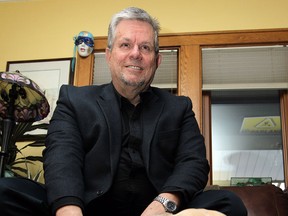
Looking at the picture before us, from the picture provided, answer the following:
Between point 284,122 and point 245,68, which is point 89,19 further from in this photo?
point 284,122

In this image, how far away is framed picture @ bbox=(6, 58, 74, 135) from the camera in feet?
10.5

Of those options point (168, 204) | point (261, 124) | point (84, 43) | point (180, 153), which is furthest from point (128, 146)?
point (261, 124)

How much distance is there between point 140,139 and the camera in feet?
5.51

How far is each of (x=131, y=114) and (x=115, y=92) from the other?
0.41 ft

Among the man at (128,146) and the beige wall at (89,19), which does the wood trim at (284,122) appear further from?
the man at (128,146)

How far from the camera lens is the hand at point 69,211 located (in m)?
1.29

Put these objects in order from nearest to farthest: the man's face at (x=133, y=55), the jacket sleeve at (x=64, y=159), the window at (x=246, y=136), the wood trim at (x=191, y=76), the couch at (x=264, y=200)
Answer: the jacket sleeve at (x=64, y=159), the man's face at (x=133, y=55), the couch at (x=264, y=200), the wood trim at (x=191, y=76), the window at (x=246, y=136)

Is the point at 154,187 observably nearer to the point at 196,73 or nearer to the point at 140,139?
the point at 140,139

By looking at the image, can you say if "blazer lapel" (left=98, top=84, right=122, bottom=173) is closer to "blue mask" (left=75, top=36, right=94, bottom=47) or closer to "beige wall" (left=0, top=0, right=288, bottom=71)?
"blue mask" (left=75, top=36, right=94, bottom=47)

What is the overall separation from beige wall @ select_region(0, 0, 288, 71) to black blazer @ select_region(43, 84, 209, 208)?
59.6 inches

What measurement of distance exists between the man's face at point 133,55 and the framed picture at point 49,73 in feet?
4.61

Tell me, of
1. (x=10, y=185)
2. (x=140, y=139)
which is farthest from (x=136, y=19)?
(x=10, y=185)

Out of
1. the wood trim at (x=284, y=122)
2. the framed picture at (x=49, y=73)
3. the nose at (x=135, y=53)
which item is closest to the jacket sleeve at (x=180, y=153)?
the nose at (x=135, y=53)

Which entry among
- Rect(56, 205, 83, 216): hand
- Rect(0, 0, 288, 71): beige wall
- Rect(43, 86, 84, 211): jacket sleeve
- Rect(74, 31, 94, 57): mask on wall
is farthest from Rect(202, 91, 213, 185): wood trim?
Rect(56, 205, 83, 216): hand
